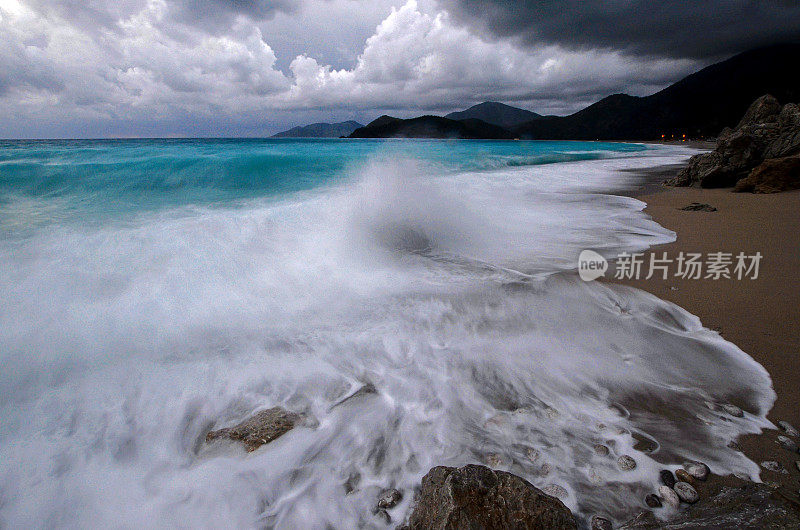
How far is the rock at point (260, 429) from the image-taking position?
7.68 feet

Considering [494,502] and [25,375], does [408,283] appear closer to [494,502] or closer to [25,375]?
[494,502]

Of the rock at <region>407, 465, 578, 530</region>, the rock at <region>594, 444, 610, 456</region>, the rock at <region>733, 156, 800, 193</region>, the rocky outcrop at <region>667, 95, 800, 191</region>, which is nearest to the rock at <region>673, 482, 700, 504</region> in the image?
the rock at <region>594, 444, 610, 456</region>

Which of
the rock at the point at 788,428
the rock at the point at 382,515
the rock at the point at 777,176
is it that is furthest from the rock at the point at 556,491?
the rock at the point at 777,176

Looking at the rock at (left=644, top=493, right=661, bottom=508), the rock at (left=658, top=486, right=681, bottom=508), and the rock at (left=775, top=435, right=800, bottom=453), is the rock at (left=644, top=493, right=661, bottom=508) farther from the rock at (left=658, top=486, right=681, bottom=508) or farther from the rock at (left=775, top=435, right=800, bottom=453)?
the rock at (left=775, top=435, right=800, bottom=453)

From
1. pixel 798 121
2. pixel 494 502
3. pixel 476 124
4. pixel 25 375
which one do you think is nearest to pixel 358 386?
pixel 494 502

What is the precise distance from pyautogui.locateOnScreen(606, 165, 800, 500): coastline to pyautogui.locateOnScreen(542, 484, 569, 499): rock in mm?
690

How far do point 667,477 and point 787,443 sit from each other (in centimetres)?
81

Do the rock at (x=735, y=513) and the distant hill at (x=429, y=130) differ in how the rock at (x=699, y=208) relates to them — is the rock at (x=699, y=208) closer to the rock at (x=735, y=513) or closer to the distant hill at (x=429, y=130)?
the rock at (x=735, y=513)

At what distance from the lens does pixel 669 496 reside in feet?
5.78

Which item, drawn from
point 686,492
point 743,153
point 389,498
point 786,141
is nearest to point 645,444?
point 686,492

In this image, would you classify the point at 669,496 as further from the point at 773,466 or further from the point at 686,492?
the point at 773,466

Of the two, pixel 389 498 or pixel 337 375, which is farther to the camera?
pixel 337 375

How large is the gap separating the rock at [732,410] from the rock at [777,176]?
983 centimetres

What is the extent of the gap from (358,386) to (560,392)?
1.53 metres
